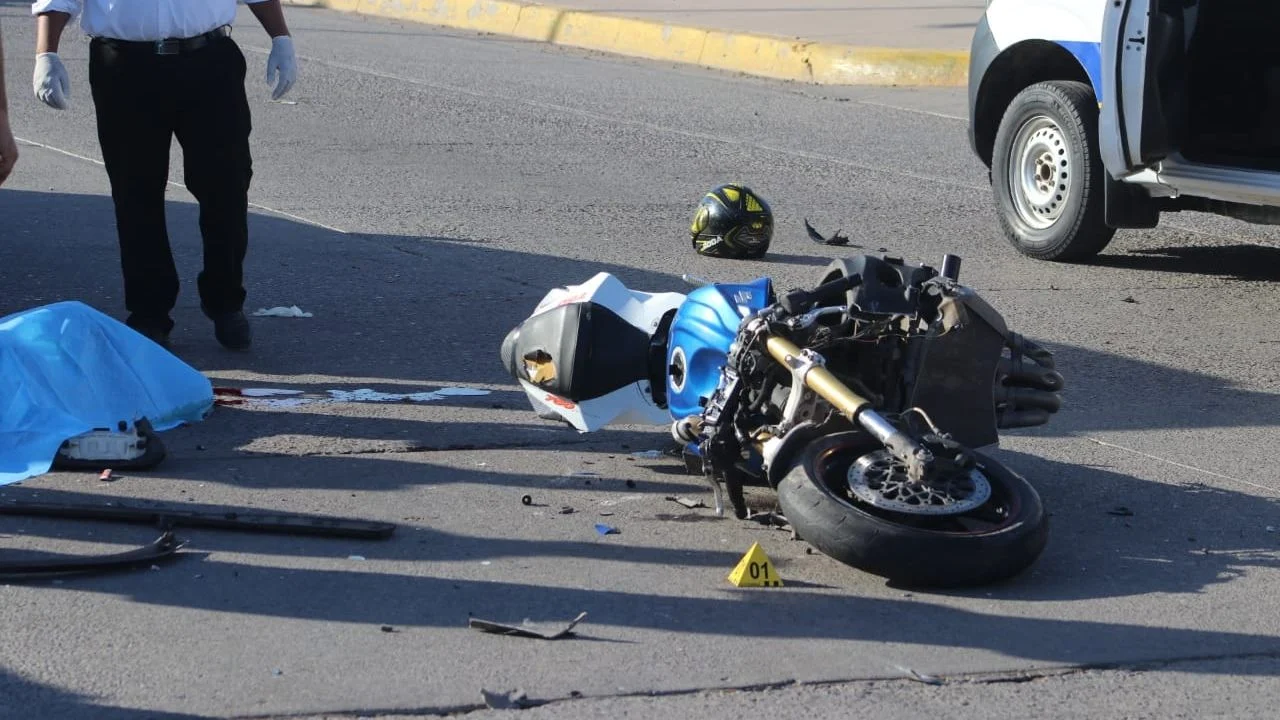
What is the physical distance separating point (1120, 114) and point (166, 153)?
4182 mm

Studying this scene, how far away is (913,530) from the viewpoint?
14.5ft

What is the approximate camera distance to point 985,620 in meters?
4.31

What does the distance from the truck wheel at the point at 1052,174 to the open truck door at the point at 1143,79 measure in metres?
0.61

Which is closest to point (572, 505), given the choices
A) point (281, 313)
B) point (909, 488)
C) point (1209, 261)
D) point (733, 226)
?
point (909, 488)

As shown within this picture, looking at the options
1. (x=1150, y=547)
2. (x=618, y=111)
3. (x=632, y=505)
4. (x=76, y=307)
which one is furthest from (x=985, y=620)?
(x=618, y=111)

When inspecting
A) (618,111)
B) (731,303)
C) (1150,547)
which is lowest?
(618,111)

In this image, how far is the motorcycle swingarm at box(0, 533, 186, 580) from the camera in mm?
4363

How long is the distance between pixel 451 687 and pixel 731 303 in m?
1.70

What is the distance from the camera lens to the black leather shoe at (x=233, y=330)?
6746mm

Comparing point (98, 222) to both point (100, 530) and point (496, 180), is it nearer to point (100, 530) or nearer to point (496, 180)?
point (496, 180)

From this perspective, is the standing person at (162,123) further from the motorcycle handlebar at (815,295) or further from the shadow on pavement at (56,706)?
the shadow on pavement at (56,706)

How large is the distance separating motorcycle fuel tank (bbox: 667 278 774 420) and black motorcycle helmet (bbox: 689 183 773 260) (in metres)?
3.44

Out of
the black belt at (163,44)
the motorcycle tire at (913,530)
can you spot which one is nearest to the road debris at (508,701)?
the motorcycle tire at (913,530)

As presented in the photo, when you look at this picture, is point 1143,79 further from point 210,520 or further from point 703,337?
point 210,520
